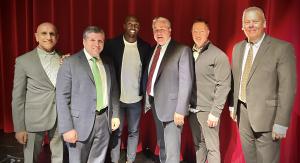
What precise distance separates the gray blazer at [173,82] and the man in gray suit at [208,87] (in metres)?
0.15

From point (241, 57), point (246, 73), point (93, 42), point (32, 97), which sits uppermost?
point (93, 42)

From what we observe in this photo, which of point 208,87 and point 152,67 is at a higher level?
point 152,67

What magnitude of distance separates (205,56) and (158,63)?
1.41 ft

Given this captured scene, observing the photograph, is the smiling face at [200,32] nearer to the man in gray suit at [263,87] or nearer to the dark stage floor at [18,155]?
the man in gray suit at [263,87]

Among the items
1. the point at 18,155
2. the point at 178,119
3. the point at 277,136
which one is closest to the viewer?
the point at 277,136

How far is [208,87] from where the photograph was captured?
294cm

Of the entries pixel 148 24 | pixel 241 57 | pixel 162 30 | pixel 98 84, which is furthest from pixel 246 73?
pixel 148 24

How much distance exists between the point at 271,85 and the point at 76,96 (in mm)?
1480

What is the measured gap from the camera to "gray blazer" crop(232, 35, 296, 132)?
2.43m

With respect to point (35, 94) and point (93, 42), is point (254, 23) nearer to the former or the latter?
point (93, 42)

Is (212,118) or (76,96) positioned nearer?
(76,96)

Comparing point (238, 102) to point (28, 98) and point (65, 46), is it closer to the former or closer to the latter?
point (28, 98)

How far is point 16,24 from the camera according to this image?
4.28 metres

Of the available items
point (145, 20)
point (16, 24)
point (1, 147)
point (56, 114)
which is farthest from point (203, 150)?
point (16, 24)
